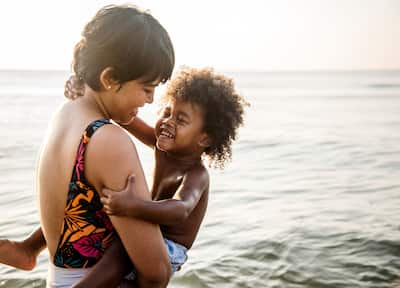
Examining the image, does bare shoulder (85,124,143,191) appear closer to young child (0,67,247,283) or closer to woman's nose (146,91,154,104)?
woman's nose (146,91,154,104)

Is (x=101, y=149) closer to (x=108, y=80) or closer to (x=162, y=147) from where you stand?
(x=108, y=80)

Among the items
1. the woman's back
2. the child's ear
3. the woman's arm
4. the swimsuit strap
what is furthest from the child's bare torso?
the swimsuit strap

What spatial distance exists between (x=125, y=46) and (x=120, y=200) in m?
0.54

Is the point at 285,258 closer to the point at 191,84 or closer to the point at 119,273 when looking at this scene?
the point at 191,84

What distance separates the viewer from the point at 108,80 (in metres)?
2.38

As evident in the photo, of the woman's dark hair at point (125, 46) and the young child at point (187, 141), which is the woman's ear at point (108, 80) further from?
the young child at point (187, 141)

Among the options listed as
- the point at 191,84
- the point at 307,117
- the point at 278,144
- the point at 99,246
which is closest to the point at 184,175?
the point at 191,84

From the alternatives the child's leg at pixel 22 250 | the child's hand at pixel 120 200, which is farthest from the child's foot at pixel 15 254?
the child's hand at pixel 120 200

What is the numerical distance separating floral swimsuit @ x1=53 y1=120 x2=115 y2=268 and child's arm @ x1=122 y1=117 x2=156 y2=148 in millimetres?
1122

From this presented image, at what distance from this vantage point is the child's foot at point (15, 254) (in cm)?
291

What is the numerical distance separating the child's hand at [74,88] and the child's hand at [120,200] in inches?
19.0

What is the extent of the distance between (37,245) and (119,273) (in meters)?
0.72

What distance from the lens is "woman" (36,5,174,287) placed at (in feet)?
7.43

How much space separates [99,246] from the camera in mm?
2447
